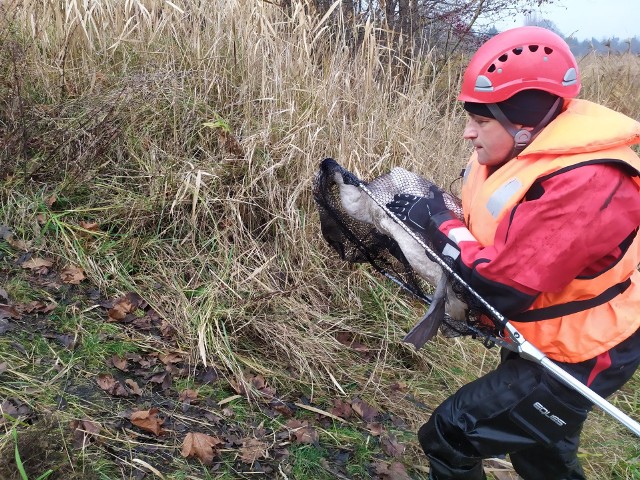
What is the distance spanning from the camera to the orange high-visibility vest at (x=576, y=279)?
2.09 m

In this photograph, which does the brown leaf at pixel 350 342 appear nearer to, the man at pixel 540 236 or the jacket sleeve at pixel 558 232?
the man at pixel 540 236

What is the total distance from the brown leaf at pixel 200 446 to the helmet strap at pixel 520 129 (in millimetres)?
1875

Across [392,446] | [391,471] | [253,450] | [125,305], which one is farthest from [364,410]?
[125,305]

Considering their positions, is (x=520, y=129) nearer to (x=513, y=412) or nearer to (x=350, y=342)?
(x=513, y=412)

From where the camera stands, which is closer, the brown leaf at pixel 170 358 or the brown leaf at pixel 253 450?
the brown leaf at pixel 253 450

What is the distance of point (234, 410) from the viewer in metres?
3.30

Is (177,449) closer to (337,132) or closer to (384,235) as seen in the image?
(384,235)

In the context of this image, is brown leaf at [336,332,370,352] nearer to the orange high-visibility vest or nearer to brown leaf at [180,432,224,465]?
brown leaf at [180,432,224,465]

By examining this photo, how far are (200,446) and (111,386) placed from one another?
549mm

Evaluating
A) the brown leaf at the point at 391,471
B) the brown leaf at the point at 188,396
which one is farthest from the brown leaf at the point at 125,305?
the brown leaf at the point at 391,471

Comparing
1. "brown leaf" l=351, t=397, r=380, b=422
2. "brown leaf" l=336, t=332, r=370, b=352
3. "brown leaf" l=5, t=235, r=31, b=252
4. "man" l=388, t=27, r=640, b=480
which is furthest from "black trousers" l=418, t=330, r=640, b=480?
"brown leaf" l=5, t=235, r=31, b=252

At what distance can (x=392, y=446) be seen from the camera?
336cm

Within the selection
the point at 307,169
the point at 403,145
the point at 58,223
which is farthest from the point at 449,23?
the point at 58,223

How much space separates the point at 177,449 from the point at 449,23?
19.9 feet
